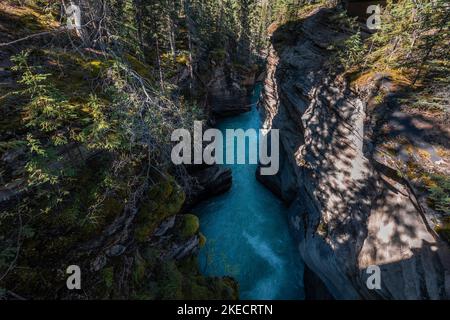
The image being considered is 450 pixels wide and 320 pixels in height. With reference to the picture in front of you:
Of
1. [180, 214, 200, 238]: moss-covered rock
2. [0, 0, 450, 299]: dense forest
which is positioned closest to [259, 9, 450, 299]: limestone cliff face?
[0, 0, 450, 299]: dense forest

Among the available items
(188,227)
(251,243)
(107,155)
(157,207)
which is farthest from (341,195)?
(107,155)

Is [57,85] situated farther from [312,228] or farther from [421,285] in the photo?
[312,228]

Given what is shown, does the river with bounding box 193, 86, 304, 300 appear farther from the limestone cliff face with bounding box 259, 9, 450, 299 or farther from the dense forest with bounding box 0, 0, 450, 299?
the dense forest with bounding box 0, 0, 450, 299

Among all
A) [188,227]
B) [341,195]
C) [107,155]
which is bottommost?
[188,227]

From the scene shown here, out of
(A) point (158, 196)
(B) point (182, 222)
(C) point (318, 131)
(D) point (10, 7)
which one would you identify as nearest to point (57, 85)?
(A) point (158, 196)

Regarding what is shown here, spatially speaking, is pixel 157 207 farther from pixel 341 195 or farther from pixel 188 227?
pixel 341 195

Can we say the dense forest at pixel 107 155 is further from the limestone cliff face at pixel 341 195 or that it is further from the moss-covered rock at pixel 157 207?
the limestone cliff face at pixel 341 195
